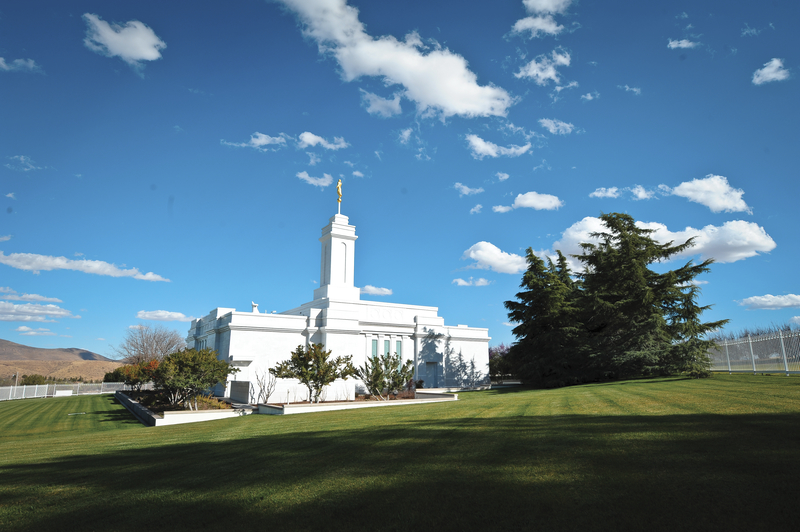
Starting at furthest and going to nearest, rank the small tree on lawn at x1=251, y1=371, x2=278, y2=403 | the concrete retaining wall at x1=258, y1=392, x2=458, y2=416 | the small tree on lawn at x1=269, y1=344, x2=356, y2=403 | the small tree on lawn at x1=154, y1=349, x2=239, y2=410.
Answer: the small tree on lawn at x1=251, y1=371, x2=278, y2=403 < the small tree on lawn at x1=269, y1=344, x2=356, y2=403 < the small tree on lawn at x1=154, y1=349, x2=239, y2=410 < the concrete retaining wall at x1=258, y1=392, x2=458, y2=416

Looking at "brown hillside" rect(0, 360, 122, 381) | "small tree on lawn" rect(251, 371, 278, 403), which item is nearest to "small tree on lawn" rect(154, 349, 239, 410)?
"small tree on lawn" rect(251, 371, 278, 403)

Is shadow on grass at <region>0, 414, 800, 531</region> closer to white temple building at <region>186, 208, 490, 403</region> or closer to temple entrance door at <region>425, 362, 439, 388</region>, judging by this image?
white temple building at <region>186, 208, 490, 403</region>

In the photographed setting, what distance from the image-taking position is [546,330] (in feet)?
99.0

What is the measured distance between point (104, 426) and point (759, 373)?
2634 centimetres

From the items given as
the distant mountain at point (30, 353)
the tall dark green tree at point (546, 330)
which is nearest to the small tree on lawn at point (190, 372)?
the tall dark green tree at point (546, 330)

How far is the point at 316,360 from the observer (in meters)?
21.5

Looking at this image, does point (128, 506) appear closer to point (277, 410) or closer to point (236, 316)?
point (277, 410)

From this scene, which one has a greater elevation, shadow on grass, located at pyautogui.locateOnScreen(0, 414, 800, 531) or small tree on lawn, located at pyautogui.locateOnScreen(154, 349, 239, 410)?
small tree on lawn, located at pyautogui.locateOnScreen(154, 349, 239, 410)

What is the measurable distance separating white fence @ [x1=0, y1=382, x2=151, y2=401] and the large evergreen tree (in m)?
36.8

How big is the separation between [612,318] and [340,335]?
51.6ft

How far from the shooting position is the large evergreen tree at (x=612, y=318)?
73.1 ft

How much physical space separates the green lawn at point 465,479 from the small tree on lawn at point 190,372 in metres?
10.5

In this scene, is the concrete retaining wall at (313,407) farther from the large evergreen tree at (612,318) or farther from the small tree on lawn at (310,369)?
the large evergreen tree at (612,318)

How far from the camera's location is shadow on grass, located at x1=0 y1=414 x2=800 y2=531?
4242mm
